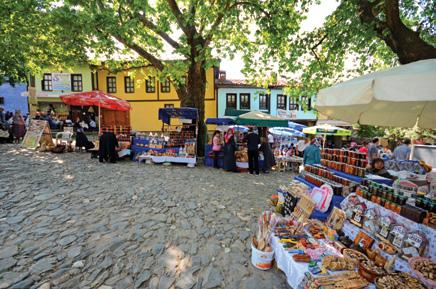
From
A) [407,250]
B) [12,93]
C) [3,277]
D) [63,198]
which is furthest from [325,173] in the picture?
[12,93]

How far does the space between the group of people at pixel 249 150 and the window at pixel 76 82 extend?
21.8 meters

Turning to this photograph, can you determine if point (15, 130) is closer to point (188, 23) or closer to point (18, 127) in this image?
point (18, 127)

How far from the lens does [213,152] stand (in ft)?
31.7

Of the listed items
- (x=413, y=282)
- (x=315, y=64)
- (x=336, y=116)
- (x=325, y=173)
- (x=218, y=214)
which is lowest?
(x=218, y=214)

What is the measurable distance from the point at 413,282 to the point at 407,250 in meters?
0.40

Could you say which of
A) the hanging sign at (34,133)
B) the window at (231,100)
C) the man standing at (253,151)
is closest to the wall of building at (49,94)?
the window at (231,100)

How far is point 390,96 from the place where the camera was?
2096mm

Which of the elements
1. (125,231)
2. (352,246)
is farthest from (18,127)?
(352,246)

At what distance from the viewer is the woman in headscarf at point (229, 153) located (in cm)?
898

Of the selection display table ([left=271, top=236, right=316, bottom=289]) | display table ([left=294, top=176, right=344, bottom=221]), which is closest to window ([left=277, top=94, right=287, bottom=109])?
display table ([left=294, top=176, right=344, bottom=221])

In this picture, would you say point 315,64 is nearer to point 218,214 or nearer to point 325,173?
point 325,173

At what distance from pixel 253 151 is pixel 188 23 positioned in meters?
5.61

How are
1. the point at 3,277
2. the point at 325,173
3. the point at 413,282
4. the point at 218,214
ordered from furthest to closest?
the point at 218,214 → the point at 325,173 → the point at 3,277 → the point at 413,282

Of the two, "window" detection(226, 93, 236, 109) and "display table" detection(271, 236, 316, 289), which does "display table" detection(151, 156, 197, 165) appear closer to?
"display table" detection(271, 236, 316, 289)
